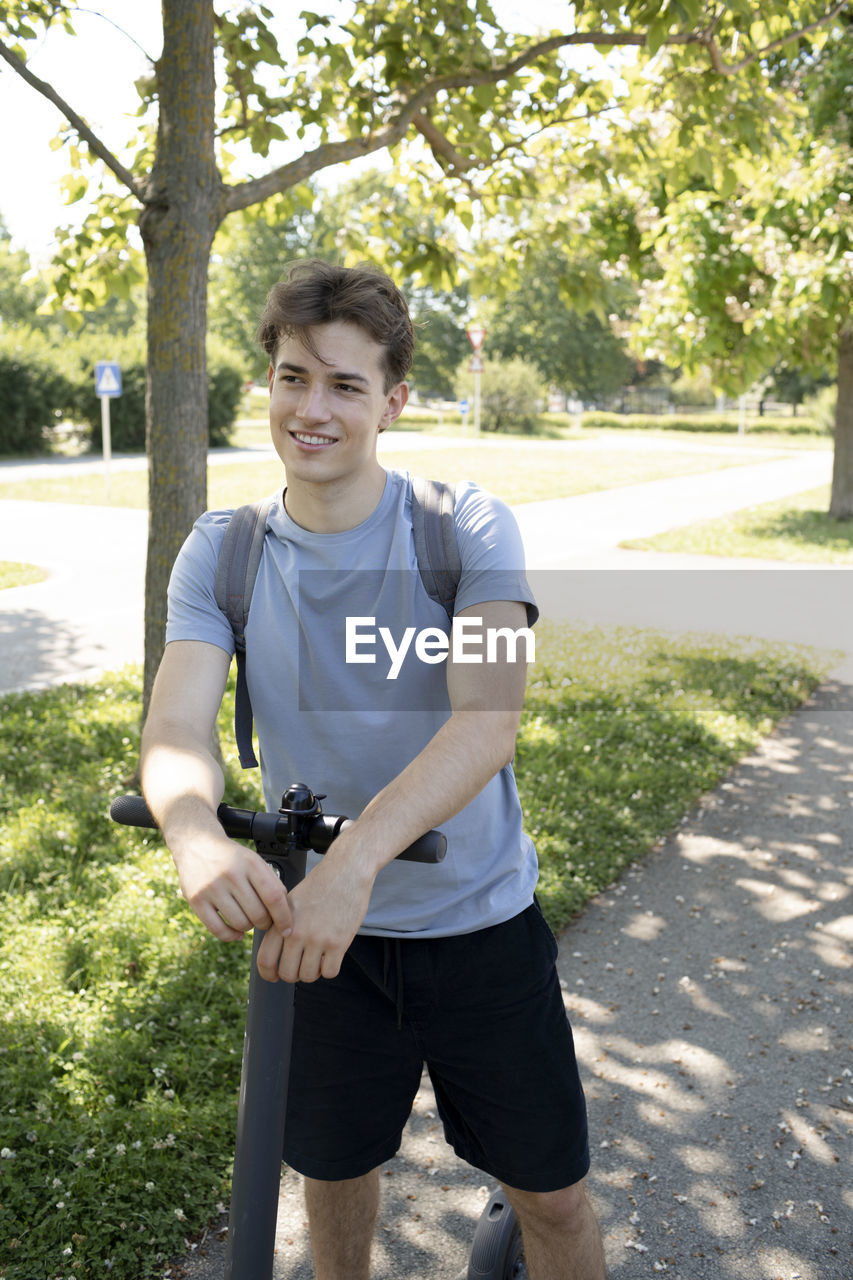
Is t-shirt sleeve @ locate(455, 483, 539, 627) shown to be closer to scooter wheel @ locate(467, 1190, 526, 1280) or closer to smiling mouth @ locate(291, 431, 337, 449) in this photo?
smiling mouth @ locate(291, 431, 337, 449)

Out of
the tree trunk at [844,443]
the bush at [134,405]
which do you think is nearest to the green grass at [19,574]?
the tree trunk at [844,443]

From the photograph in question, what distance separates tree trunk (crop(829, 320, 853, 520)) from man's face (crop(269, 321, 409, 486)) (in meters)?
15.3

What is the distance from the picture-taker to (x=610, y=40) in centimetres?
554

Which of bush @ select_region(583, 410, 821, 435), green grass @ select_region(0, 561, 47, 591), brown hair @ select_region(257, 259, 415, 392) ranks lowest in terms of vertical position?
green grass @ select_region(0, 561, 47, 591)

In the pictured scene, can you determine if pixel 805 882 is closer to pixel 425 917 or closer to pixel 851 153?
pixel 425 917

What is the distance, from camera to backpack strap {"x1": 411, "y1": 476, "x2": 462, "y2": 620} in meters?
1.87

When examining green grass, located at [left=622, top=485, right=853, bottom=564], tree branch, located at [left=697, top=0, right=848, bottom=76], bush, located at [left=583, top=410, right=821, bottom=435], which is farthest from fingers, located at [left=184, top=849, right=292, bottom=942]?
bush, located at [left=583, top=410, right=821, bottom=435]

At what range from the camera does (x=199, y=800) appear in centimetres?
160

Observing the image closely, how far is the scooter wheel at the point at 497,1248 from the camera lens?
248 cm

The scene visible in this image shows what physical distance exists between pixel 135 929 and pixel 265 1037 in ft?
8.74

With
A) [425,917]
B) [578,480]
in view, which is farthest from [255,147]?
[578,480]

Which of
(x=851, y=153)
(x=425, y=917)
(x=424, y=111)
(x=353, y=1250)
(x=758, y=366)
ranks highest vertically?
(x=851, y=153)

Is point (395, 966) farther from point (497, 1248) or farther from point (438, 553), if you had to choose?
point (497, 1248)

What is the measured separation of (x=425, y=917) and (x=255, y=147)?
17.1 feet
